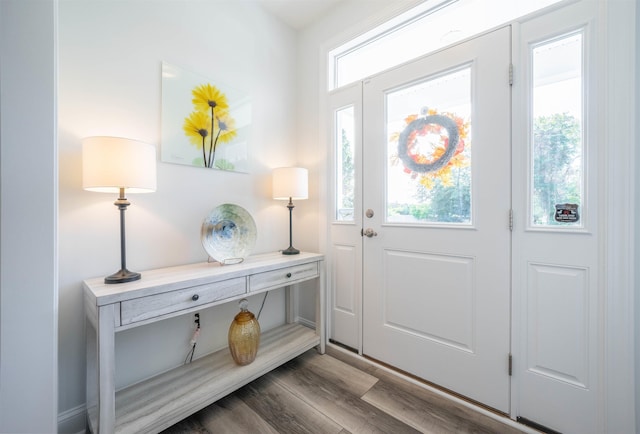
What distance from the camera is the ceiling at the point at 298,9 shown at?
2.10 meters

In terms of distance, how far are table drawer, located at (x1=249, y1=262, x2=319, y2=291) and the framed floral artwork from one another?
820 millimetres

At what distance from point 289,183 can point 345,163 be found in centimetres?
49

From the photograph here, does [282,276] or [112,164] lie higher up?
[112,164]

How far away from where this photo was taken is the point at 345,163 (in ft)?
6.98

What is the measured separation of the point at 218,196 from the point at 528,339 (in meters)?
2.01

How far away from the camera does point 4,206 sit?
855 millimetres

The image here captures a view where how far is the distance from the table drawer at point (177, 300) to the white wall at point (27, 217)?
0.23m

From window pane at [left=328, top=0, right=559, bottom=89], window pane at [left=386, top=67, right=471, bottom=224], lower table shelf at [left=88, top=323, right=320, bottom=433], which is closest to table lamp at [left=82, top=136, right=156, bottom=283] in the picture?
lower table shelf at [left=88, top=323, right=320, bottom=433]

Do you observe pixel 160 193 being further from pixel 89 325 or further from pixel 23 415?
pixel 23 415

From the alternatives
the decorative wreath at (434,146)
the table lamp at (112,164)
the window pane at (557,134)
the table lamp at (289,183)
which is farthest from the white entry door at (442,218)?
the table lamp at (112,164)

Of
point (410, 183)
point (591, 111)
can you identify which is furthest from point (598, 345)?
point (410, 183)

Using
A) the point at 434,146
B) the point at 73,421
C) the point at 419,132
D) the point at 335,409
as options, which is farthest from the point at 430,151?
the point at 73,421

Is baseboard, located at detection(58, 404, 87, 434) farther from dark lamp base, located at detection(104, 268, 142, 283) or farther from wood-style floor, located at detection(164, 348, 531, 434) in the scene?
dark lamp base, located at detection(104, 268, 142, 283)

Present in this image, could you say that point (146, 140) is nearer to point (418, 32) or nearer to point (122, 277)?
point (122, 277)
